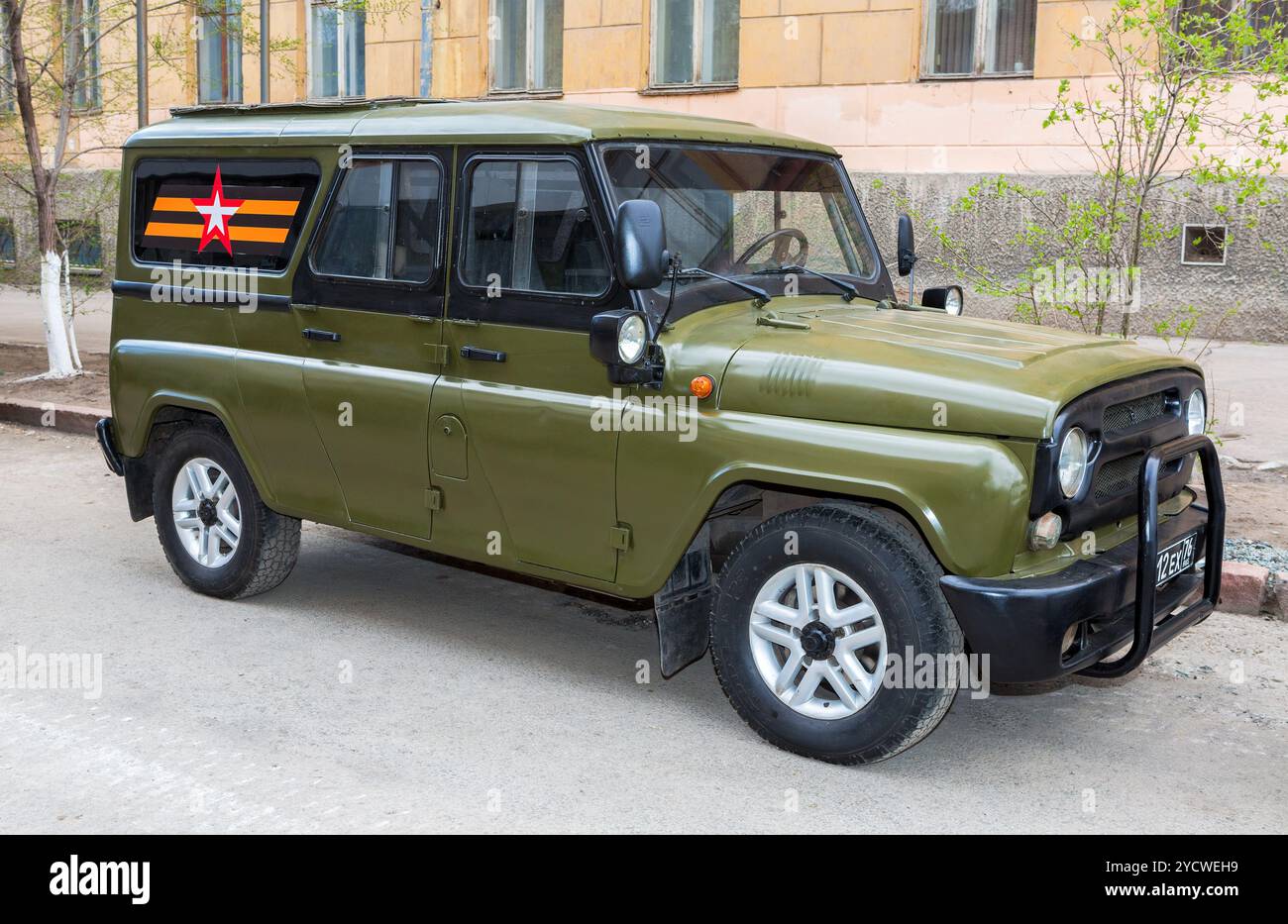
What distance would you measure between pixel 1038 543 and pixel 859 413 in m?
0.68

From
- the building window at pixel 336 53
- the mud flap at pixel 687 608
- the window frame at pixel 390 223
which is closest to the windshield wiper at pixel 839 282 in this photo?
the mud flap at pixel 687 608

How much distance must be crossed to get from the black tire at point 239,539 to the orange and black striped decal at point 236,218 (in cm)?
88

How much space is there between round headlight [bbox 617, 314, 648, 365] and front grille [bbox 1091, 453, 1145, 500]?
155 centimetres

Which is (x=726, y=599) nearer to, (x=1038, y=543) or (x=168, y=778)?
(x=1038, y=543)

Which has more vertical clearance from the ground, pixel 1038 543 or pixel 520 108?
pixel 520 108

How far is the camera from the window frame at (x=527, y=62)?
1775cm

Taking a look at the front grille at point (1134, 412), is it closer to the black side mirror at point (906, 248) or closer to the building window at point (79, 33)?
the black side mirror at point (906, 248)

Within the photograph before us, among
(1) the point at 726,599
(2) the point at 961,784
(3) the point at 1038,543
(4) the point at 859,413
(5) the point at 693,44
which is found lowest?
(2) the point at 961,784

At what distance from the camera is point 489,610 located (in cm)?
649

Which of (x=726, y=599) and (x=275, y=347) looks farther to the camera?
(x=275, y=347)

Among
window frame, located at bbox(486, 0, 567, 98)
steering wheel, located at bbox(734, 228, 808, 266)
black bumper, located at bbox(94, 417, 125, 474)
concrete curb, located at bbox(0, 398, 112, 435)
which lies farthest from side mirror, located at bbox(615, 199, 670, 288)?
window frame, located at bbox(486, 0, 567, 98)

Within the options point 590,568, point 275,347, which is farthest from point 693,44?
point 590,568

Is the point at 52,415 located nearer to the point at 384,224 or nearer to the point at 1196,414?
the point at 384,224

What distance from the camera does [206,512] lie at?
6523 millimetres
